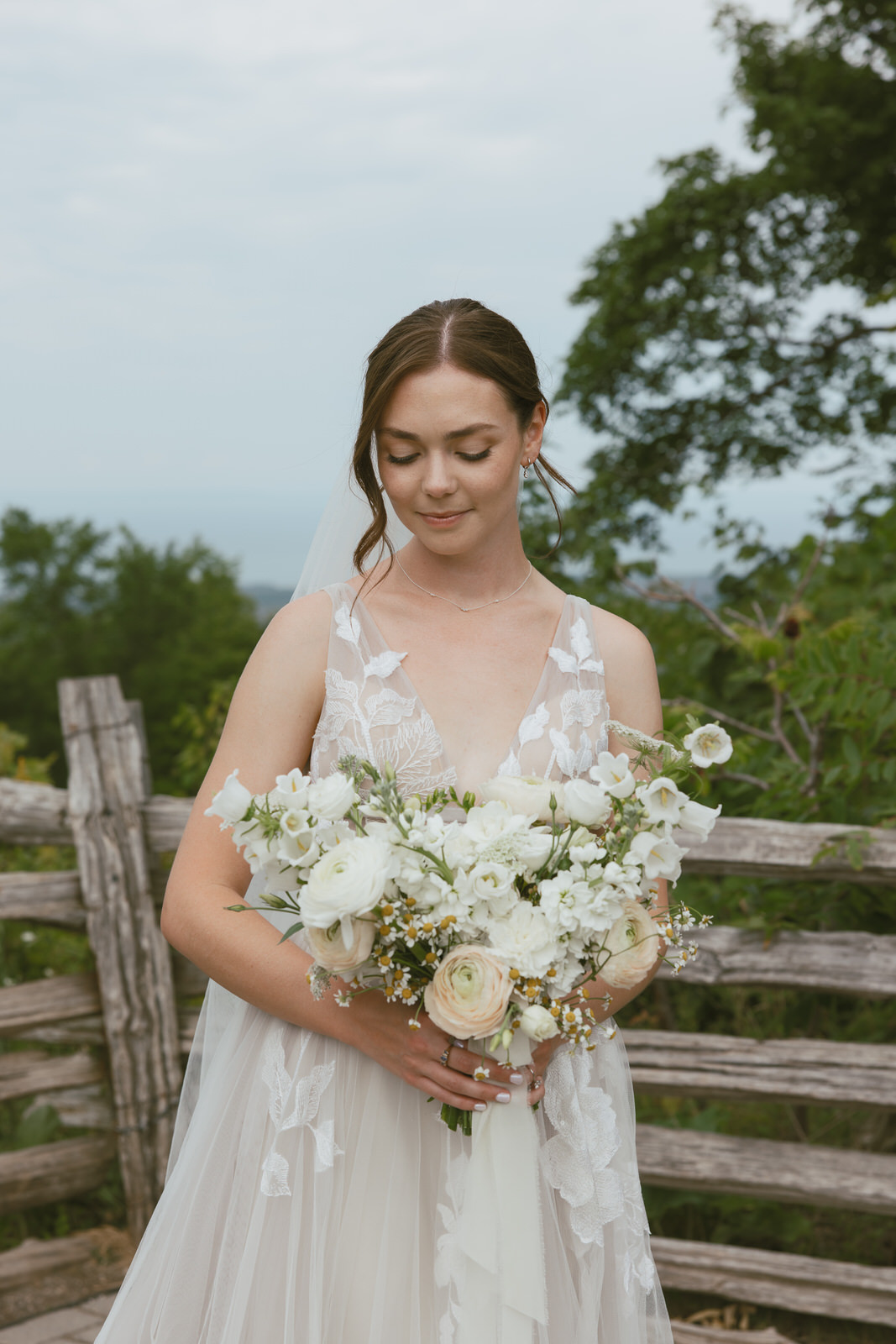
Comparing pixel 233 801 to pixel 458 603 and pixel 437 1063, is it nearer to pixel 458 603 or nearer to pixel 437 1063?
pixel 437 1063

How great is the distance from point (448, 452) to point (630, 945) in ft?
3.11

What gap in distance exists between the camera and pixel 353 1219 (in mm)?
2070

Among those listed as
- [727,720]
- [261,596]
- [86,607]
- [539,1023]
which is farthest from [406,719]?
[86,607]

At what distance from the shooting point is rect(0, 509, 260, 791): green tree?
12266 millimetres

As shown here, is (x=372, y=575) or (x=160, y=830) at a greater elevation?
(x=372, y=575)

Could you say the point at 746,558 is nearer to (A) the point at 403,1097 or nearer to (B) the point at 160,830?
Answer: (B) the point at 160,830

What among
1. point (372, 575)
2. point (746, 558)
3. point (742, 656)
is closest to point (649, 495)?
point (746, 558)

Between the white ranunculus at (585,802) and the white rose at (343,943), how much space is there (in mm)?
337

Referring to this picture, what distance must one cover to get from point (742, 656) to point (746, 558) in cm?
90

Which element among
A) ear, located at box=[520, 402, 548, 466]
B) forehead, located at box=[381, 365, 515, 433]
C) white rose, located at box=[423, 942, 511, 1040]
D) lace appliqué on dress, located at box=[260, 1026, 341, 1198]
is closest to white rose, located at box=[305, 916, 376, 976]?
white rose, located at box=[423, 942, 511, 1040]

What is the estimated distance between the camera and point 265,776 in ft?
7.02

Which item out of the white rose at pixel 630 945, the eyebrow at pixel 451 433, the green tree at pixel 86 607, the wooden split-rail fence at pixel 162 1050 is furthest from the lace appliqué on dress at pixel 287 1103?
the green tree at pixel 86 607

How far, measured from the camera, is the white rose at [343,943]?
1.61 m

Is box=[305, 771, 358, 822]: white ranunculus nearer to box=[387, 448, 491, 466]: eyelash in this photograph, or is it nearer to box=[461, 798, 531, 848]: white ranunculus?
box=[461, 798, 531, 848]: white ranunculus
